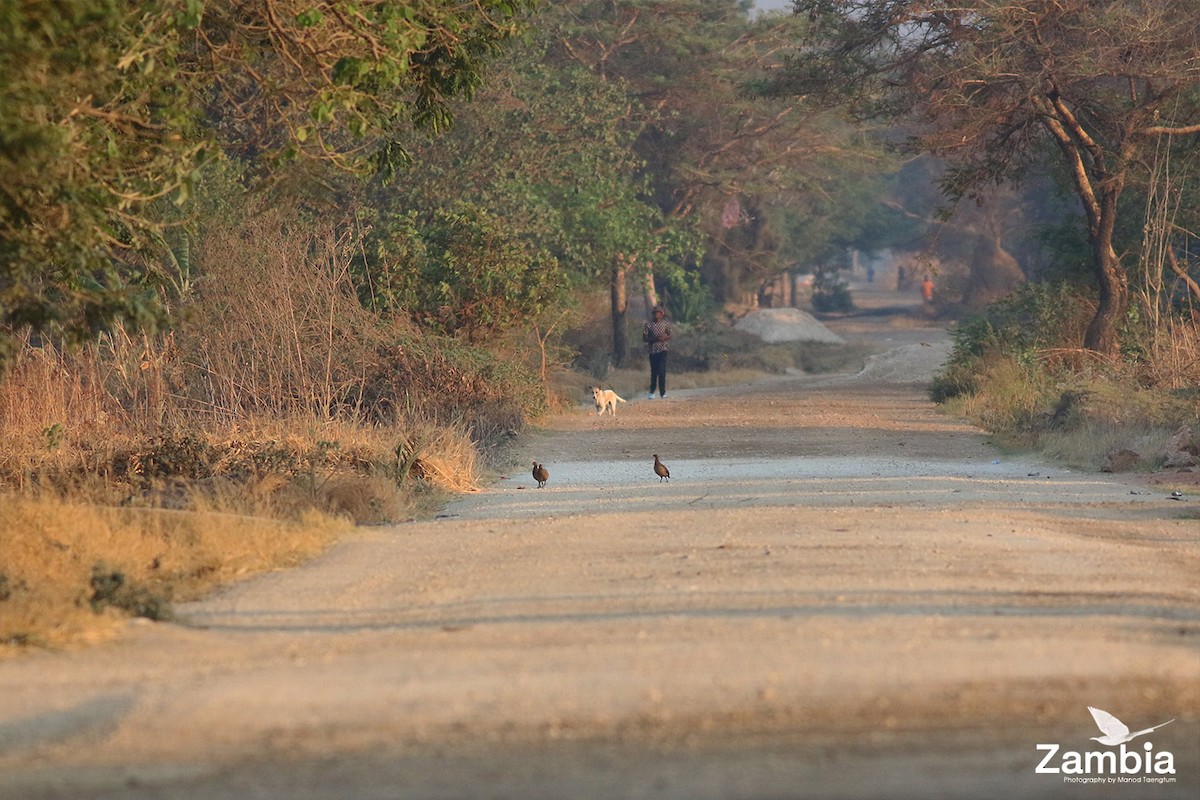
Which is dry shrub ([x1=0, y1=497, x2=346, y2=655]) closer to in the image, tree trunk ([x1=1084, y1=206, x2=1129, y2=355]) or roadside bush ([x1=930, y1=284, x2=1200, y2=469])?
roadside bush ([x1=930, y1=284, x2=1200, y2=469])

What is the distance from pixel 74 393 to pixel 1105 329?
56.6 feet

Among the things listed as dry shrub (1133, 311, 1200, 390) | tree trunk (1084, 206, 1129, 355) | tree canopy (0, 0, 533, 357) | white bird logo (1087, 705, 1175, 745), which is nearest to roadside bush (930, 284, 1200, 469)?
dry shrub (1133, 311, 1200, 390)

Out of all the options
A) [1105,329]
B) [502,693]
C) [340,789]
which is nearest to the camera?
[340,789]

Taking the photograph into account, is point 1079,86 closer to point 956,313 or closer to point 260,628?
point 260,628

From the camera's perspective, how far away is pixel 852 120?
2831cm

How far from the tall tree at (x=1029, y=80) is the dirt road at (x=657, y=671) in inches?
563

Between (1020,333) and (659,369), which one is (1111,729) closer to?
(1020,333)

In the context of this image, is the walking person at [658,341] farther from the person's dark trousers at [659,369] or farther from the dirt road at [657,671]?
the dirt road at [657,671]

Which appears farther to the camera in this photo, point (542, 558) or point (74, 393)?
point (74, 393)

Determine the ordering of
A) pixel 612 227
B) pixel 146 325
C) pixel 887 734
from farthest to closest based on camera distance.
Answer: pixel 612 227 → pixel 146 325 → pixel 887 734

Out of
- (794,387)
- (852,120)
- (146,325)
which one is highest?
(852,120)

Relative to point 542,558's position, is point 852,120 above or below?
above

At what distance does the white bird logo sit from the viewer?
6018 mm

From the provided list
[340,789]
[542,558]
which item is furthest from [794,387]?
[340,789]
